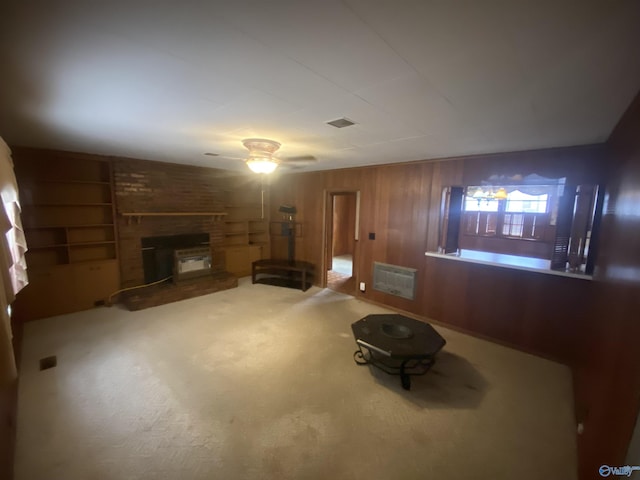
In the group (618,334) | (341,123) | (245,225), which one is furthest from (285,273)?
(618,334)

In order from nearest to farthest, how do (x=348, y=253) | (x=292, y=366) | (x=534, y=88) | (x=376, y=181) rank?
(x=534, y=88) → (x=292, y=366) → (x=376, y=181) → (x=348, y=253)

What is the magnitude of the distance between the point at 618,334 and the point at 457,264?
7.33 ft

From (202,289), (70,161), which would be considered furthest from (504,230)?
(70,161)

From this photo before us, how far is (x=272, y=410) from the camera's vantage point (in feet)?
6.88

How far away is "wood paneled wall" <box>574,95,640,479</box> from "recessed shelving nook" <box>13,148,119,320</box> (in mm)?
5575

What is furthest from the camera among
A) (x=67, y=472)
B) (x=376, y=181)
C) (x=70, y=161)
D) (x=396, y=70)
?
(x=376, y=181)

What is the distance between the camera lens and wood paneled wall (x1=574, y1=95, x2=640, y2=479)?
3.50ft

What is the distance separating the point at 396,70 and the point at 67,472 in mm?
3049

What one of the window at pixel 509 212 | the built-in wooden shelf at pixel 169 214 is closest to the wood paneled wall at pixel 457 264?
the built-in wooden shelf at pixel 169 214

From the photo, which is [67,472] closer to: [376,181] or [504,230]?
[376,181]

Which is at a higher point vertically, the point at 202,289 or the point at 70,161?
the point at 70,161

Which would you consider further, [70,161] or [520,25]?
[70,161]

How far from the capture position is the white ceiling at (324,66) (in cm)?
90

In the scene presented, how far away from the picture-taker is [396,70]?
1.27 meters
